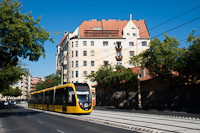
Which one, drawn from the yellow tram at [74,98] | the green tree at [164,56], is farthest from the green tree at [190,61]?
the yellow tram at [74,98]

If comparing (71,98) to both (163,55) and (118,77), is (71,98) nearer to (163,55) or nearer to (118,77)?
(163,55)

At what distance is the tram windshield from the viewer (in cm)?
2283

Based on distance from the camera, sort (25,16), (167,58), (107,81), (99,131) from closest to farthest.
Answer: (99,131) < (25,16) < (167,58) < (107,81)

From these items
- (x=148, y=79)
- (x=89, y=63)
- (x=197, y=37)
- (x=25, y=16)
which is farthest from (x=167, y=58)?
(x=89, y=63)

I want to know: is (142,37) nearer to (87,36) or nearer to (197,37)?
(87,36)

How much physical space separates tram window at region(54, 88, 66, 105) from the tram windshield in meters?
2.54

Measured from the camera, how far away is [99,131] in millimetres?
11812

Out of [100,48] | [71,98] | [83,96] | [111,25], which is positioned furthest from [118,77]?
[111,25]

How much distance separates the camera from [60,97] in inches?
1033

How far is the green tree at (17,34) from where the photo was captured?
22.0 meters

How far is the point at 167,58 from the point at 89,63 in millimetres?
40410

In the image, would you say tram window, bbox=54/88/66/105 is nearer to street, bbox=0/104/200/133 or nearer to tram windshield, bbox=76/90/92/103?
tram windshield, bbox=76/90/92/103

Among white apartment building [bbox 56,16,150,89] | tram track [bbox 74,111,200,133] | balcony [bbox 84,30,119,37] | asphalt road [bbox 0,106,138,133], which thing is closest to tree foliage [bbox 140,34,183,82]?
tram track [bbox 74,111,200,133]

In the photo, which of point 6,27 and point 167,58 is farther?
point 167,58
